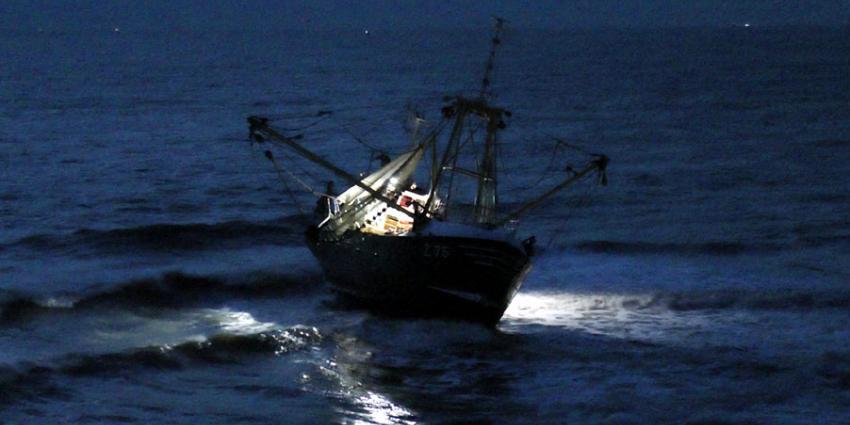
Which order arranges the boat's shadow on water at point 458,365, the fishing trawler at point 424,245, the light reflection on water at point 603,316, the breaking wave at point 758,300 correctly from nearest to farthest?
the boat's shadow on water at point 458,365
the fishing trawler at point 424,245
the light reflection on water at point 603,316
the breaking wave at point 758,300

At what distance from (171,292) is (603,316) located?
14.5 metres

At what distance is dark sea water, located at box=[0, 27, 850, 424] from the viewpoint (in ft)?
96.6

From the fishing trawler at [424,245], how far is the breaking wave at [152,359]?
2617mm

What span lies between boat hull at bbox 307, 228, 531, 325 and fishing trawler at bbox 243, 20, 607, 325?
1.1 inches

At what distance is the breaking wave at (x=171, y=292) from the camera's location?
3884 centimetres

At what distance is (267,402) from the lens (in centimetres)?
2897

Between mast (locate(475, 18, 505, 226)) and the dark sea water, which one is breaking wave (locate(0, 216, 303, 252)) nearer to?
the dark sea water

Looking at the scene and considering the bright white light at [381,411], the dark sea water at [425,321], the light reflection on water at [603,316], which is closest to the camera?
the bright white light at [381,411]

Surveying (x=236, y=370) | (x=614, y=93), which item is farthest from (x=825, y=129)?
(x=236, y=370)

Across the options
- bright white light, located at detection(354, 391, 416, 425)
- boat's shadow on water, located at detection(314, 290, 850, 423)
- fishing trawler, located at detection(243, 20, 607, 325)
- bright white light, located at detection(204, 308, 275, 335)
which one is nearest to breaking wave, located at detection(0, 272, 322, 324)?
bright white light, located at detection(204, 308, 275, 335)

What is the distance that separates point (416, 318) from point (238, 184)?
31.5 meters

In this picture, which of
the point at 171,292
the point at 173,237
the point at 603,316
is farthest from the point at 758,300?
the point at 173,237

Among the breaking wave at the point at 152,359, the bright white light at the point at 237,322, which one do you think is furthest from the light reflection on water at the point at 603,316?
the bright white light at the point at 237,322

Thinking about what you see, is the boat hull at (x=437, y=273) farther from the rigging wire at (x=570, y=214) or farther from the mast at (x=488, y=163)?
the rigging wire at (x=570, y=214)
